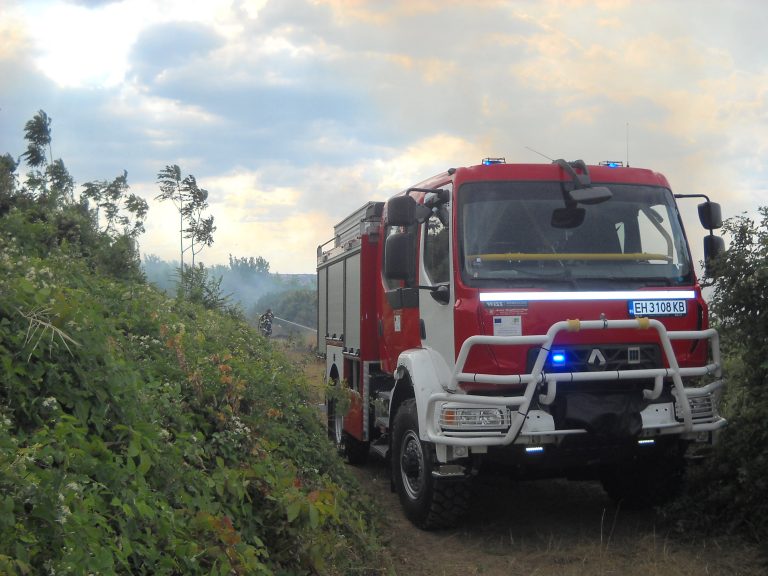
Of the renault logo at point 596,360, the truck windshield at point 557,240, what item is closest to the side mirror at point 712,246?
the truck windshield at point 557,240

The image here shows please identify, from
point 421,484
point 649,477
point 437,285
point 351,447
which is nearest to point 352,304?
point 351,447

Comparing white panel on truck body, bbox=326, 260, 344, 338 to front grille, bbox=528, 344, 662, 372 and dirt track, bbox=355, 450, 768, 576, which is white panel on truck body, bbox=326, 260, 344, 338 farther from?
front grille, bbox=528, 344, 662, 372

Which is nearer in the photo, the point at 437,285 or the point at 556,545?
the point at 556,545

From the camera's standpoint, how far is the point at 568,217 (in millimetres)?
6453

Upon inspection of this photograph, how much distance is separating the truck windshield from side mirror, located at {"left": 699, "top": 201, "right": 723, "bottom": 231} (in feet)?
1.43

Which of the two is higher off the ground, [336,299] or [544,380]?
[336,299]

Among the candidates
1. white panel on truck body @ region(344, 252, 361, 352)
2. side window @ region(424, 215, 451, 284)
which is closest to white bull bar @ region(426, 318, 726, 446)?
side window @ region(424, 215, 451, 284)

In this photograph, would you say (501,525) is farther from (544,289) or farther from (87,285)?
(87,285)

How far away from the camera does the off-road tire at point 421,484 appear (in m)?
6.33

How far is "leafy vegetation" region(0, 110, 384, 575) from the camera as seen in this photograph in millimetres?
3088

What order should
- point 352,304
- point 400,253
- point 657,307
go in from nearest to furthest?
point 657,307 → point 400,253 → point 352,304

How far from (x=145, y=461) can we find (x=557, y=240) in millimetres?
3703

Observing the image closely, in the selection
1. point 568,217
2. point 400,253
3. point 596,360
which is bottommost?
point 596,360

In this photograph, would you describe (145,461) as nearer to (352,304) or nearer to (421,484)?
(421,484)
